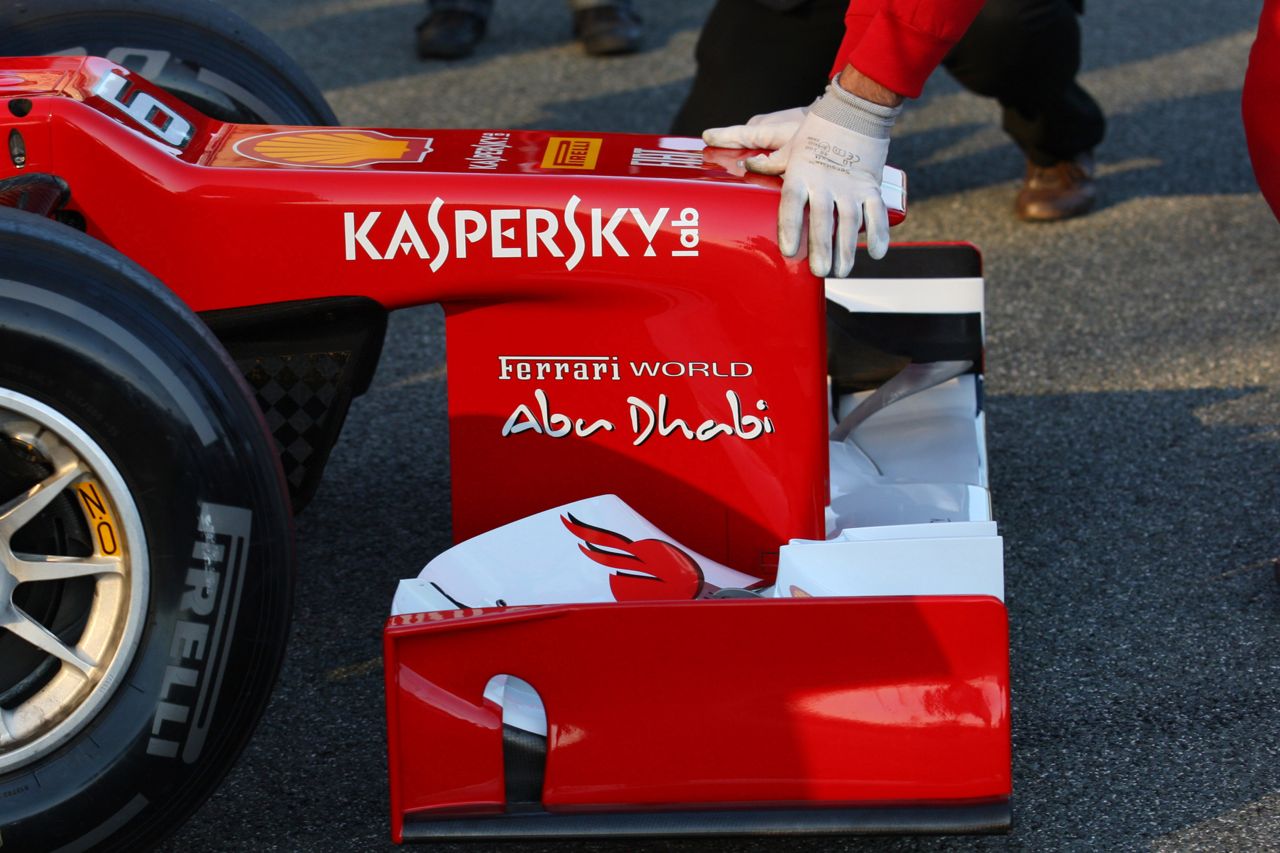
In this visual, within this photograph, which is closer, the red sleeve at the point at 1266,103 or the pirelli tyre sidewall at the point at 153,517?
the pirelli tyre sidewall at the point at 153,517

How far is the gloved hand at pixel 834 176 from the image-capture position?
1867mm

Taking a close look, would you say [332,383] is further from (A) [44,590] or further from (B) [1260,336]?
(B) [1260,336]

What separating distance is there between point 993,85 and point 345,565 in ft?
5.92

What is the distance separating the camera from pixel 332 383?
1.98 m

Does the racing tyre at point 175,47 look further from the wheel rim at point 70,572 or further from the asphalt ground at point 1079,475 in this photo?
the wheel rim at point 70,572

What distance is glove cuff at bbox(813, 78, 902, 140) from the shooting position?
6.40 feet

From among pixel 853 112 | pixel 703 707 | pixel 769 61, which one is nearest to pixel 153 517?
pixel 703 707

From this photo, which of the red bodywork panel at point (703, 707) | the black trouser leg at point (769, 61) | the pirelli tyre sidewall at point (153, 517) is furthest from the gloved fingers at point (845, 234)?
the black trouser leg at point (769, 61)

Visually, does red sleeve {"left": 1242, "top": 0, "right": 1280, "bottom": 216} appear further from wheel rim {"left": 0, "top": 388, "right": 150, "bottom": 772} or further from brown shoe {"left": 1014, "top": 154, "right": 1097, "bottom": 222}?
wheel rim {"left": 0, "top": 388, "right": 150, "bottom": 772}

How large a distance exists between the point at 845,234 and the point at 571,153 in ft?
1.20

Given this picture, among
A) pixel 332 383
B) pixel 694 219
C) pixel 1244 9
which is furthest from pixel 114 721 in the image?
pixel 1244 9

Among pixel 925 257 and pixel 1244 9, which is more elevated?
pixel 925 257

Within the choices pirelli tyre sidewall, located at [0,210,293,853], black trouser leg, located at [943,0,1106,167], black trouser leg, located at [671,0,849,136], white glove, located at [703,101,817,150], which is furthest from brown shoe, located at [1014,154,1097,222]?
pirelli tyre sidewall, located at [0,210,293,853]

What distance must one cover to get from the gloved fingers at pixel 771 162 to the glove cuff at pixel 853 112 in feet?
0.20
